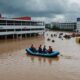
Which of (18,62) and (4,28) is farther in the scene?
(4,28)

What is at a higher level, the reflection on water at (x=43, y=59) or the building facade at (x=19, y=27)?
the building facade at (x=19, y=27)

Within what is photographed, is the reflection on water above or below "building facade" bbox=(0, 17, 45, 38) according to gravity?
below

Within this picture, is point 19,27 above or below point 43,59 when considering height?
above

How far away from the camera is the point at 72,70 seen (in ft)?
72.2

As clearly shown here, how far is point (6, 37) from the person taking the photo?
60.4 meters

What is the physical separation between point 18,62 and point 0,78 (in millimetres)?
6832

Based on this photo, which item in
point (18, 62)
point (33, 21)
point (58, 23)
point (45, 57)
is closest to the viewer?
point (18, 62)

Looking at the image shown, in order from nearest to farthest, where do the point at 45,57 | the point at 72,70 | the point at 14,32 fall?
the point at 72,70, the point at 45,57, the point at 14,32

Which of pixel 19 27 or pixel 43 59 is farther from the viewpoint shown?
pixel 19 27

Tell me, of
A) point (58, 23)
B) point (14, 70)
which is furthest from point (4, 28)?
point (58, 23)

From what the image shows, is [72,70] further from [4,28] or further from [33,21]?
[33,21]

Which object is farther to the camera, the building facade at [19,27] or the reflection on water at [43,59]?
the building facade at [19,27]

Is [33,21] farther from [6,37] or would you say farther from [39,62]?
[39,62]

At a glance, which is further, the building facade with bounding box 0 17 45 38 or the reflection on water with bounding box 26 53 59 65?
the building facade with bounding box 0 17 45 38
